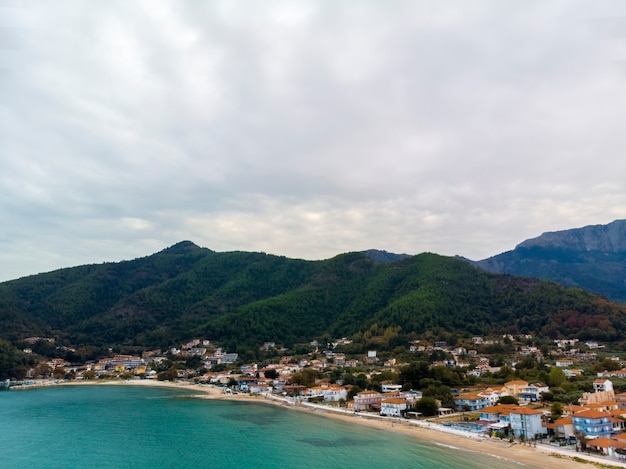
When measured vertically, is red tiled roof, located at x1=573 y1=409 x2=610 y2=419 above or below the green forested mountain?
below

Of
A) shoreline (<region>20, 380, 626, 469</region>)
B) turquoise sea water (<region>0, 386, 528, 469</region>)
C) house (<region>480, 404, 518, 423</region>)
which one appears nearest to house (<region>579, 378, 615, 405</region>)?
house (<region>480, 404, 518, 423</region>)

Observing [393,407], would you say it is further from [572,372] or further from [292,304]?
[292,304]

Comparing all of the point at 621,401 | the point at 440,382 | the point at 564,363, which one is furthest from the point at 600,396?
the point at 564,363

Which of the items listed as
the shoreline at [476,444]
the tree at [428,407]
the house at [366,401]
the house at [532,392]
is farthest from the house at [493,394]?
the house at [366,401]

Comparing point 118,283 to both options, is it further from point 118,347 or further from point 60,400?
point 60,400

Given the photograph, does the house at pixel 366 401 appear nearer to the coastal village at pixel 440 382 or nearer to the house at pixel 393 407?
the coastal village at pixel 440 382

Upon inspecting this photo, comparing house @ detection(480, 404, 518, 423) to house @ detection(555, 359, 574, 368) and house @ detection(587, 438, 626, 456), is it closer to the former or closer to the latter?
house @ detection(587, 438, 626, 456)
